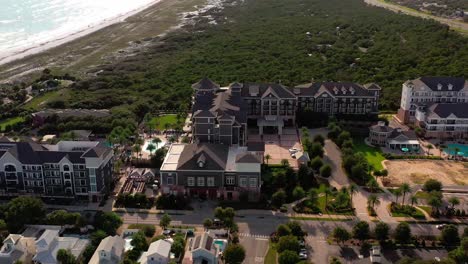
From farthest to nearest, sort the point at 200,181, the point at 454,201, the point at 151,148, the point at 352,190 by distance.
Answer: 1. the point at 151,148
2. the point at 200,181
3. the point at 352,190
4. the point at 454,201

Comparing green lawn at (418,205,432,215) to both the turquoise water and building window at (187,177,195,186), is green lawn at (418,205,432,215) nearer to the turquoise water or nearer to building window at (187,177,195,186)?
the turquoise water

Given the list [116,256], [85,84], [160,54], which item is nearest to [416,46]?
[160,54]

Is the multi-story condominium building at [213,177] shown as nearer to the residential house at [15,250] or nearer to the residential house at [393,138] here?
the residential house at [15,250]

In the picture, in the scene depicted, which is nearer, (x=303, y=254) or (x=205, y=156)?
(x=303, y=254)

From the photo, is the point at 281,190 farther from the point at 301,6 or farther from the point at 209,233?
the point at 301,6

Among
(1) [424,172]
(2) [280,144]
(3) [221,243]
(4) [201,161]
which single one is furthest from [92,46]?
(3) [221,243]

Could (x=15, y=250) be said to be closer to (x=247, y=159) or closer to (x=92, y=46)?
(x=247, y=159)

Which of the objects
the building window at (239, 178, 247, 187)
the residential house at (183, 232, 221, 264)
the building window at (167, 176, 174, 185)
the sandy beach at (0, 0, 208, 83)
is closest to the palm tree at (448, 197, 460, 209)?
the building window at (239, 178, 247, 187)

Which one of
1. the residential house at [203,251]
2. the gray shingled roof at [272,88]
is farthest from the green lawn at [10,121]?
the residential house at [203,251]
